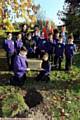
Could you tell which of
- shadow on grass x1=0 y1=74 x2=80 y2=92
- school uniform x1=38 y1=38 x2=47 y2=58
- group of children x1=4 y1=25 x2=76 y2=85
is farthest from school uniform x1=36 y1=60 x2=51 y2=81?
school uniform x1=38 y1=38 x2=47 y2=58

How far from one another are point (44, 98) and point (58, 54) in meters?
4.20

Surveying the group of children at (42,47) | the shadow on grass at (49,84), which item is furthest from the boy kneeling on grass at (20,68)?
the group of children at (42,47)

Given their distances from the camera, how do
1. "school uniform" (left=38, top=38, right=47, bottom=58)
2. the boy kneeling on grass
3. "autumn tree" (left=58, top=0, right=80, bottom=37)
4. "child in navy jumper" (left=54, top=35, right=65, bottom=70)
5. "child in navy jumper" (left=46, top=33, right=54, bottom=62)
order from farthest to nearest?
"autumn tree" (left=58, top=0, right=80, bottom=37) < "school uniform" (left=38, top=38, right=47, bottom=58) < "child in navy jumper" (left=46, top=33, right=54, bottom=62) < "child in navy jumper" (left=54, top=35, right=65, bottom=70) < the boy kneeling on grass

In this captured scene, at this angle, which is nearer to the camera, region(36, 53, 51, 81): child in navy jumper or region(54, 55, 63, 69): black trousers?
region(36, 53, 51, 81): child in navy jumper

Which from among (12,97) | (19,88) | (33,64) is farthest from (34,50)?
(12,97)

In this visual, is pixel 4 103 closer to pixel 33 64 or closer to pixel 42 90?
pixel 42 90

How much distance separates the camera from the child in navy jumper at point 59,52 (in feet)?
55.0

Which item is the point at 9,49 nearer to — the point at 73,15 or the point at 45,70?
the point at 45,70

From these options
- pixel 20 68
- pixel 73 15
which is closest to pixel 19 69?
pixel 20 68

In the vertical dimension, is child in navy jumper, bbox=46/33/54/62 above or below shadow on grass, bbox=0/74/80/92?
above

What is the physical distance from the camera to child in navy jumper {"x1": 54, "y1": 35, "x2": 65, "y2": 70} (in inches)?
659

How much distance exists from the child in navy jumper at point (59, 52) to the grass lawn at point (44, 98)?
102 centimetres

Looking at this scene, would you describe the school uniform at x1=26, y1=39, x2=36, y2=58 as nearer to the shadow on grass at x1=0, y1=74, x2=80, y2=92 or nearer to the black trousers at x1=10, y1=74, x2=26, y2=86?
the shadow on grass at x1=0, y1=74, x2=80, y2=92

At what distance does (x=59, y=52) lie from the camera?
16859 mm
